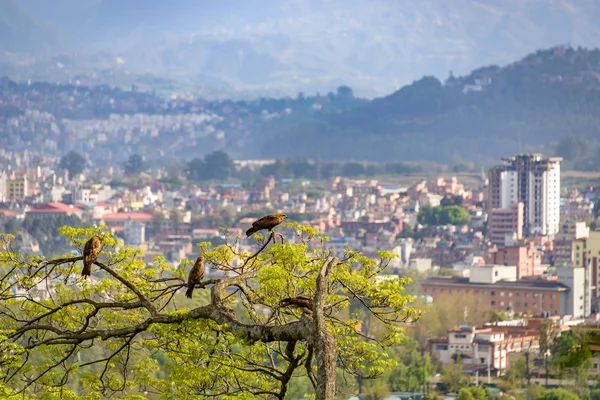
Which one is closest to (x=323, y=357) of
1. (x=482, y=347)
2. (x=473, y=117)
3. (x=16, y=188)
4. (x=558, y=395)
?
(x=558, y=395)

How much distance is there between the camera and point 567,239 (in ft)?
316

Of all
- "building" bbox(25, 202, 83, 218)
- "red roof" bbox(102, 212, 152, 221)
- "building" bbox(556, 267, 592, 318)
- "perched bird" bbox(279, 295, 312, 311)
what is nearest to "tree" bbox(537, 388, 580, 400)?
"perched bird" bbox(279, 295, 312, 311)

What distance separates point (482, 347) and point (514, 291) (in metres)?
22.8

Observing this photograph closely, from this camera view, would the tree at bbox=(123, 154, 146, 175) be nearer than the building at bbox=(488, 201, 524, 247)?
No

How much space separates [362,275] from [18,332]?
1.83 m

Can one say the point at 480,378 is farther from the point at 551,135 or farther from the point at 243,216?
the point at 551,135

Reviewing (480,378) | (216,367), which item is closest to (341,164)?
(480,378)

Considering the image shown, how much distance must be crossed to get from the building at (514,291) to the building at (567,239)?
1299 cm

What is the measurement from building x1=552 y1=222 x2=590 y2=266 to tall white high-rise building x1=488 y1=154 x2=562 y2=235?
8202 millimetres

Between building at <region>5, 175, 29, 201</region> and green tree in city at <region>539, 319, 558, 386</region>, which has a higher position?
building at <region>5, 175, 29, 201</region>

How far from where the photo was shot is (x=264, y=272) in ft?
31.5

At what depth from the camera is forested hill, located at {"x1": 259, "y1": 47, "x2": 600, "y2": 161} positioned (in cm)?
17438

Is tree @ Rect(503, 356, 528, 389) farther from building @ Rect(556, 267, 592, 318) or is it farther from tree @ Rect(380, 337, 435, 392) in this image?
building @ Rect(556, 267, 592, 318)

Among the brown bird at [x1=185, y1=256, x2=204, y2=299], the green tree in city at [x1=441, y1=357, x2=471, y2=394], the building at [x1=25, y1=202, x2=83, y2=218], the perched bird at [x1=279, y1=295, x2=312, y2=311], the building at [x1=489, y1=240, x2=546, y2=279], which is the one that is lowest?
the green tree in city at [x1=441, y1=357, x2=471, y2=394]
